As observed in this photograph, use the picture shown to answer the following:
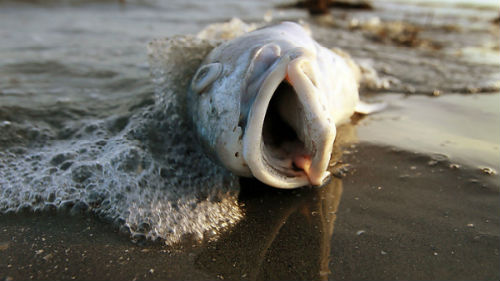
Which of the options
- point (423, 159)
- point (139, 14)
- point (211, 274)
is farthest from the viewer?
point (139, 14)

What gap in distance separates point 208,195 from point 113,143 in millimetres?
830

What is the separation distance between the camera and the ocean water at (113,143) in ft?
6.26

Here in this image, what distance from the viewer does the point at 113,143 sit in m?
2.47

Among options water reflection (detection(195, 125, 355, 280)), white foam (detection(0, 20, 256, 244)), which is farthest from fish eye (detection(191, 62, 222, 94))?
water reflection (detection(195, 125, 355, 280))

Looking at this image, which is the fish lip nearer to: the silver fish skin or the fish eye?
the silver fish skin

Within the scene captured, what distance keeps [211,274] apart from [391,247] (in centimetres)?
79

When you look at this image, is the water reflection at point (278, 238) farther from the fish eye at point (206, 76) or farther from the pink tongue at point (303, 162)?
the fish eye at point (206, 76)

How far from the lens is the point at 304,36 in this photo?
2.44 m

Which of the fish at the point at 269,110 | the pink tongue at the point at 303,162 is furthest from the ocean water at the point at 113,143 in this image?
the pink tongue at the point at 303,162

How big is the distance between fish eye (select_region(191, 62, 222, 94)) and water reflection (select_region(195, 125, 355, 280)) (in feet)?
1.91

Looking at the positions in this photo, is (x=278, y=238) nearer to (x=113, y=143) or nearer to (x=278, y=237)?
(x=278, y=237)

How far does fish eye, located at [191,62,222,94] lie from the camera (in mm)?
2084

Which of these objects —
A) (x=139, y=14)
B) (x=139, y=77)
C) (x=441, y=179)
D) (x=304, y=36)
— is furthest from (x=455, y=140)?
(x=139, y=14)

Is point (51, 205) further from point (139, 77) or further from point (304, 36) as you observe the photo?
point (139, 77)
